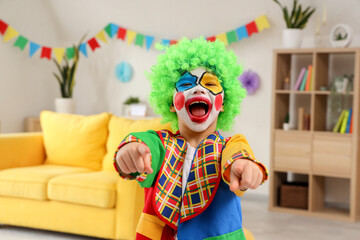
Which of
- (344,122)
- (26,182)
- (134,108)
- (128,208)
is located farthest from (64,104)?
(344,122)

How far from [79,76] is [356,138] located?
2.99 meters

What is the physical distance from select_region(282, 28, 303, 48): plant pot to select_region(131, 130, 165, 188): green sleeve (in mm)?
3185

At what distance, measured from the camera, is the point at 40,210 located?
11.9 ft

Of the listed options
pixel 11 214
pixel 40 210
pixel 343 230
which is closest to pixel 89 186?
pixel 40 210

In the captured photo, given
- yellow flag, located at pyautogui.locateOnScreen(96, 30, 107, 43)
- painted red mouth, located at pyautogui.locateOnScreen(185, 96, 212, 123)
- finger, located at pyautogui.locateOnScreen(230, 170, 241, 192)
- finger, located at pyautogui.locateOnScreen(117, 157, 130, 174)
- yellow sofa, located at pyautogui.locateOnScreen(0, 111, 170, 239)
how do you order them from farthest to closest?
yellow flag, located at pyautogui.locateOnScreen(96, 30, 107, 43)
yellow sofa, located at pyautogui.locateOnScreen(0, 111, 170, 239)
painted red mouth, located at pyautogui.locateOnScreen(185, 96, 212, 123)
finger, located at pyautogui.locateOnScreen(117, 157, 130, 174)
finger, located at pyautogui.locateOnScreen(230, 170, 241, 192)

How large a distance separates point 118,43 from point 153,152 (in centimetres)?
427

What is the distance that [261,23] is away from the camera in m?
4.78

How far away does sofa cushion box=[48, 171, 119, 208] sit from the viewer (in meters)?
3.41

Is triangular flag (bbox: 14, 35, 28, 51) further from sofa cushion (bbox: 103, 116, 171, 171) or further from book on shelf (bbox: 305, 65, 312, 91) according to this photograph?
book on shelf (bbox: 305, 65, 312, 91)

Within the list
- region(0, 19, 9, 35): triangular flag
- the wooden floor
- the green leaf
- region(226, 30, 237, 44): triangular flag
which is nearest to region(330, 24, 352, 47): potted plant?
the green leaf

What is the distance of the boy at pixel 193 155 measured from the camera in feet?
4.24

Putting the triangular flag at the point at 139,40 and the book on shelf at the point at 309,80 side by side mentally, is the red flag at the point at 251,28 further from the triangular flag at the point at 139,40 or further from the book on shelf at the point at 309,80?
the triangular flag at the point at 139,40

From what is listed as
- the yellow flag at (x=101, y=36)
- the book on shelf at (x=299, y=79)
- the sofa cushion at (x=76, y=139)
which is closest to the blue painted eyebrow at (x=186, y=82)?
the sofa cushion at (x=76, y=139)

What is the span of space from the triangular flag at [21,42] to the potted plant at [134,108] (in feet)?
3.81
